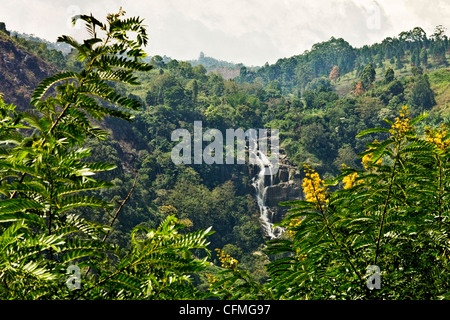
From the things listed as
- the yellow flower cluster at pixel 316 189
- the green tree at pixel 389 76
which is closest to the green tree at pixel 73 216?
the yellow flower cluster at pixel 316 189

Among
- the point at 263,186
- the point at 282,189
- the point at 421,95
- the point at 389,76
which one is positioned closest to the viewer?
the point at 282,189

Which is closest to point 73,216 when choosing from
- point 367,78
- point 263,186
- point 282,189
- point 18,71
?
point 282,189

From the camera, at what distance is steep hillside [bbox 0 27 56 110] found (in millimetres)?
34594

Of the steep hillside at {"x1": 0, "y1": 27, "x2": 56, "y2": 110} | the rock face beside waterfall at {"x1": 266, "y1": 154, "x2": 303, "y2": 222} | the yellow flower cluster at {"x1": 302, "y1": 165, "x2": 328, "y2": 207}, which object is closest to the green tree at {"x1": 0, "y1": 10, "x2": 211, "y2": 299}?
the yellow flower cluster at {"x1": 302, "y1": 165, "x2": 328, "y2": 207}

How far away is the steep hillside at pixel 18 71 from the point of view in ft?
113

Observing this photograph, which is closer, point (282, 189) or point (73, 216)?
point (73, 216)

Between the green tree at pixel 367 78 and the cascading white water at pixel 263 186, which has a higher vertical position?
the green tree at pixel 367 78

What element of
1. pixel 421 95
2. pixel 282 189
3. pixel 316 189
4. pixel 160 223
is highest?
pixel 421 95

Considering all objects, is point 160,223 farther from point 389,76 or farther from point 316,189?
point 389,76

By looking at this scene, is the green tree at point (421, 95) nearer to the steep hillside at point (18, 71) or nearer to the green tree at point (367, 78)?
the green tree at point (367, 78)

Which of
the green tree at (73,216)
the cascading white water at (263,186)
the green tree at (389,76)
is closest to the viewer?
the green tree at (73,216)

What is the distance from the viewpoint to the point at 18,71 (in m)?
36.4

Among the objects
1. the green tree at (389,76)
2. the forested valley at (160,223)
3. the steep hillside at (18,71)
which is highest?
the green tree at (389,76)
